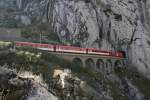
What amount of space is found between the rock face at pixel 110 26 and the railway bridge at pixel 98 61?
3.82 meters

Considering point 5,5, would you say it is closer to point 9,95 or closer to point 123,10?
point 123,10

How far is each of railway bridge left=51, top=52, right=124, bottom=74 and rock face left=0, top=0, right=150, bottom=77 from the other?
151 inches

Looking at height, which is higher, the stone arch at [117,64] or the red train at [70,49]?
the red train at [70,49]

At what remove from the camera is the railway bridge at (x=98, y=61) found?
1861 inches

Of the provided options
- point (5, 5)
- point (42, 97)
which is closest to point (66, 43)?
point (42, 97)

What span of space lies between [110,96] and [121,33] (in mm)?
22665

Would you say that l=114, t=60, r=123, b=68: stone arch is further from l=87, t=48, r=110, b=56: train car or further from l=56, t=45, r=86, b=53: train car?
l=56, t=45, r=86, b=53: train car

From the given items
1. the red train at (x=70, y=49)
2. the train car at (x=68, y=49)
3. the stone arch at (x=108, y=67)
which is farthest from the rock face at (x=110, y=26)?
the train car at (x=68, y=49)

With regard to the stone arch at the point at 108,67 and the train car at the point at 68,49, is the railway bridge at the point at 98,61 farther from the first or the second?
the train car at the point at 68,49

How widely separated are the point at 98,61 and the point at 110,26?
31.7ft

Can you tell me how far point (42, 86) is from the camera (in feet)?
97.6

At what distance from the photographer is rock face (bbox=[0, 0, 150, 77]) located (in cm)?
5666

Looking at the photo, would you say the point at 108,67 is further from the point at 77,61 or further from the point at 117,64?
the point at 77,61

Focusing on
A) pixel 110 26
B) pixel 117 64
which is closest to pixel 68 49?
pixel 117 64
